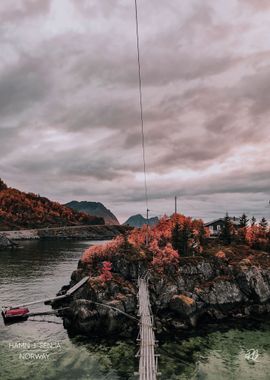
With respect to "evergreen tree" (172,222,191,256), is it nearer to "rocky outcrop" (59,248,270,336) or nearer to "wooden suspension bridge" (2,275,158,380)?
"rocky outcrop" (59,248,270,336)

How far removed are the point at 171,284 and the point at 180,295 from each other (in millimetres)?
4044

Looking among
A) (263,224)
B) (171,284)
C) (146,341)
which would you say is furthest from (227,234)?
(146,341)

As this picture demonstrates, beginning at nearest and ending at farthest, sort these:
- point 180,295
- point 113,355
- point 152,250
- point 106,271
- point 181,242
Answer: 1. point 113,355
2. point 180,295
3. point 106,271
4. point 152,250
5. point 181,242

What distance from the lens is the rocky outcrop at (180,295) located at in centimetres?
5319

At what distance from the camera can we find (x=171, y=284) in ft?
209

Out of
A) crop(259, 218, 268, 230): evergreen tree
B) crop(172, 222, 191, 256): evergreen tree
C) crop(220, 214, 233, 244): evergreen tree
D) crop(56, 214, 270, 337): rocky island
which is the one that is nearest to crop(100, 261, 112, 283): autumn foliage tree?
crop(56, 214, 270, 337): rocky island

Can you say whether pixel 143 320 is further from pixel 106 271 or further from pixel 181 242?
pixel 181 242

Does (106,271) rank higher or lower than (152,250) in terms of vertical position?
lower

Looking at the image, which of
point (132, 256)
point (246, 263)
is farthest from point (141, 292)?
point (246, 263)

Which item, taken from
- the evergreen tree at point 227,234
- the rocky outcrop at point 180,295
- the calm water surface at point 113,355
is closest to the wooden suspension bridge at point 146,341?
the rocky outcrop at point 180,295

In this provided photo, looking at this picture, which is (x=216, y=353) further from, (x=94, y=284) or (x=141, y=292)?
(x=94, y=284)

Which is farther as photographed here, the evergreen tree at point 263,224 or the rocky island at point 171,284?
the evergreen tree at point 263,224

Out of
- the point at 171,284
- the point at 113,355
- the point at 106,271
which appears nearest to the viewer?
the point at 113,355

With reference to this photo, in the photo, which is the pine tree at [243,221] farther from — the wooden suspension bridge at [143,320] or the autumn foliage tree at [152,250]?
the wooden suspension bridge at [143,320]
